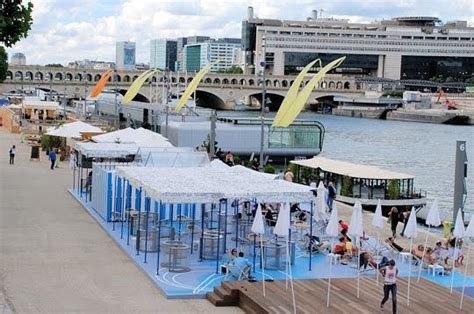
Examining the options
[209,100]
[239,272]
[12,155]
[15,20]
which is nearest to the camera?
[239,272]

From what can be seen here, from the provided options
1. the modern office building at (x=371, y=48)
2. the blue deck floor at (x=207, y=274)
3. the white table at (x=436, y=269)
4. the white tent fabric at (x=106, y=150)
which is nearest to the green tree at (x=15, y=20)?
the white tent fabric at (x=106, y=150)

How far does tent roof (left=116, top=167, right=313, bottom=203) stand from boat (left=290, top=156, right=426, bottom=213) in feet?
40.8

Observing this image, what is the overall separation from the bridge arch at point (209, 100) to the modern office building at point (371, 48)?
27.1 metres

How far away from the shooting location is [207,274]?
17875 mm

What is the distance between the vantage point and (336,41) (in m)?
184

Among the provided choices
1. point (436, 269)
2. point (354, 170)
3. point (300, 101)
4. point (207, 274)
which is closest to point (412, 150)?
point (354, 170)

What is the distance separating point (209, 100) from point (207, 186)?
133m

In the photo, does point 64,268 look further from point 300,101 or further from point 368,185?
point 368,185

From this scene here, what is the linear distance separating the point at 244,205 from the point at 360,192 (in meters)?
12.1

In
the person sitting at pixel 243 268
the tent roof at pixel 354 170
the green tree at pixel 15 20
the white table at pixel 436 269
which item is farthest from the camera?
the tent roof at pixel 354 170

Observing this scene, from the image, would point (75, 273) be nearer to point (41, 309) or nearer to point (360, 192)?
point (41, 309)

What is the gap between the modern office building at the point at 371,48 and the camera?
182625 mm

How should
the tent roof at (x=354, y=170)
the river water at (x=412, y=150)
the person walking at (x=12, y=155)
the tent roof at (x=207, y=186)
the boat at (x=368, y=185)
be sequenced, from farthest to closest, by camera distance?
1. the river water at (x=412, y=150)
2. the person walking at (x=12, y=155)
3. the boat at (x=368, y=185)
4. the tent roof at (x=354, y=170)
5. the tent roof at (x=207, y=186)

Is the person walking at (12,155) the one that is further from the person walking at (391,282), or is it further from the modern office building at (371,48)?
the modern office building at (371,48)
